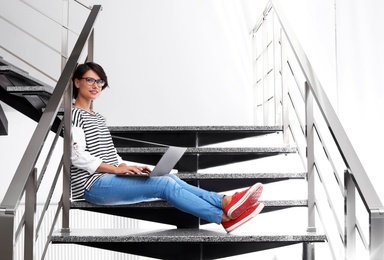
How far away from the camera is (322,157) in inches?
164

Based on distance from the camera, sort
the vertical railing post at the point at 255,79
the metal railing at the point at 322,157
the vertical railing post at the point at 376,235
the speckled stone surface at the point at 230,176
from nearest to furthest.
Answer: the vertical railing post at the point at 376,235 < the metal railing at the point at 322,157 < the speckled stone surface at the point at 230,176 < the vertical railing post at the point at 255,79

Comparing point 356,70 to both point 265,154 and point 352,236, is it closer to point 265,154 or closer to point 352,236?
point 265,154

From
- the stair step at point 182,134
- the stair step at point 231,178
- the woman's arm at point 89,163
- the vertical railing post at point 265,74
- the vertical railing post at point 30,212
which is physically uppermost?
the vertical railing post at point 265,74

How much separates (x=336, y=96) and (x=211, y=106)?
1683 mm

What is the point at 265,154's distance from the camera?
11.5ft

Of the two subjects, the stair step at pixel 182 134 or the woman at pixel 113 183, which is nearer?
the woman at pixel 113 183

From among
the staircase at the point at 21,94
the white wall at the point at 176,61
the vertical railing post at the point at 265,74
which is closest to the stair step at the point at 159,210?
the staircase at the point at 21,94

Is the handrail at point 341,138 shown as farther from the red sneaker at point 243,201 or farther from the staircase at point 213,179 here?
the red sneaker at point 243,201

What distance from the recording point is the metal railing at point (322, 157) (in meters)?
2.05

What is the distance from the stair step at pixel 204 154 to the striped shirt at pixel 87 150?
0.64 ft

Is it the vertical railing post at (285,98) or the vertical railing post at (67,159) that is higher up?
the vertical railing post at (285,98)

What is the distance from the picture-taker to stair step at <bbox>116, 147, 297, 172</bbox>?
3428 mm

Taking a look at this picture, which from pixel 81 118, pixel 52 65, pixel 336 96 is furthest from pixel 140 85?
pixel 81 118

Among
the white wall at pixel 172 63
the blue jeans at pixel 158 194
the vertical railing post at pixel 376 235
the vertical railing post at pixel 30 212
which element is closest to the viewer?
the vertical railing post at pixel 376 235
